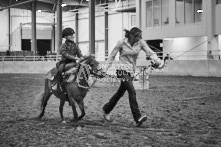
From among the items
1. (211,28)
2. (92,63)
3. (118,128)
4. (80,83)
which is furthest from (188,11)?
(118,128)

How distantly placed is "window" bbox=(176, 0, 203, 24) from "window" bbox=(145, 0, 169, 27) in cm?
185

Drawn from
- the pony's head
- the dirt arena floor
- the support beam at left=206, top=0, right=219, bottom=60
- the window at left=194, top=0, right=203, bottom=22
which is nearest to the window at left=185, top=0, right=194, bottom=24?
the window at left=194, top=0, right=203, bottom=22

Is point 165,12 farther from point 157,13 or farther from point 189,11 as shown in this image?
point 189,11

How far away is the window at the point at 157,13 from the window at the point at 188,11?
72.7 inches

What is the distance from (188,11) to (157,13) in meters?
4.90

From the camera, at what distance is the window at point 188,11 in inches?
1656

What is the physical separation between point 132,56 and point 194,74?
2658 cm

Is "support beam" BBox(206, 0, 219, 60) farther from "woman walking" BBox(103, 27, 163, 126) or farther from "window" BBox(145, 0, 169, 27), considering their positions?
"woman walking" BBox(103, 27, 163, 126)

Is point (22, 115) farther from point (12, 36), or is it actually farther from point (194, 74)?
point (12, 36)

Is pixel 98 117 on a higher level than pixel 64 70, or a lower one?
lower

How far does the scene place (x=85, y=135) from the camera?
837cm

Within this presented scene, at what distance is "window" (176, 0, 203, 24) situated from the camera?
42062 millimetres

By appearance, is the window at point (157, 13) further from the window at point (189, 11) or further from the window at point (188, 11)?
the window at point (189, 11)

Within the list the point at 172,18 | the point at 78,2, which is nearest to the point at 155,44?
→ the point at 172,18
